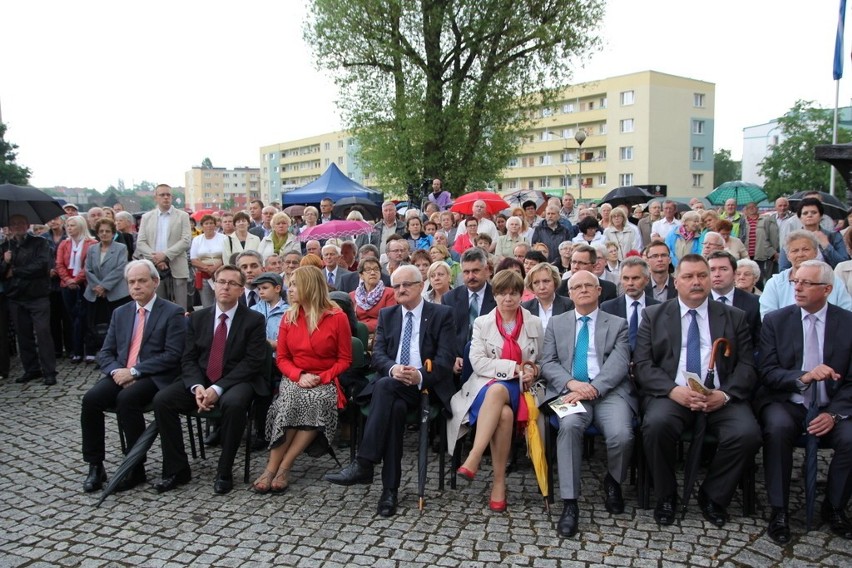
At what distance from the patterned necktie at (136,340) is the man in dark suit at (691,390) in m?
3.83

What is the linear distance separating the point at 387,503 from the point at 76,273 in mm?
6407

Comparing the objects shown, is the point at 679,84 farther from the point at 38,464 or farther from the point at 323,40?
the point at 38,464

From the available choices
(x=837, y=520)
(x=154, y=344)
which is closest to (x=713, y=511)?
(x=837, y=520)

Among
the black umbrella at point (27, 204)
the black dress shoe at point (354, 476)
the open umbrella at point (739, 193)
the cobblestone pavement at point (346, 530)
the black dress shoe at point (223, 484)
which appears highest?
the open umbrella at point (739, 193)

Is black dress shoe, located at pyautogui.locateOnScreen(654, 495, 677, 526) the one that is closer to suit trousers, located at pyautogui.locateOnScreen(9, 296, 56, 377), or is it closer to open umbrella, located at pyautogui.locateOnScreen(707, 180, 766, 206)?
suit trousers, located at pyautogui.locateOnScreen(9, 296, 56, 377)

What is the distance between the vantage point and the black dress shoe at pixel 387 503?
14.0 feet

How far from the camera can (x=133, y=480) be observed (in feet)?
15.8

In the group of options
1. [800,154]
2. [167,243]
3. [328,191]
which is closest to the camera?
[167,243]

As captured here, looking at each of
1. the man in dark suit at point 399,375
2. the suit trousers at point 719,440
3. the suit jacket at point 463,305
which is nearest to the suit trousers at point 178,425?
the man in dark suit at point 399,375

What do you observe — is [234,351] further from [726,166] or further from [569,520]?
[726,166]

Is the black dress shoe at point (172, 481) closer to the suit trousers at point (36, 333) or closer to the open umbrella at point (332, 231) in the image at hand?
the suit trousers at point (36, 333)

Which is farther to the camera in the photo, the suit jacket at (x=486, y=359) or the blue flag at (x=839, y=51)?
the blue flag at (x=839, y=51)

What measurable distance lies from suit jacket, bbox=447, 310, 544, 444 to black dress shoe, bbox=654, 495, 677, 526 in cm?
126

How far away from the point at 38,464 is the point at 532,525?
4.00 m
